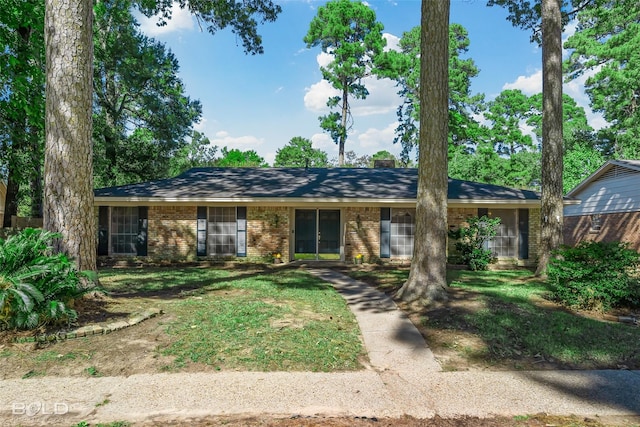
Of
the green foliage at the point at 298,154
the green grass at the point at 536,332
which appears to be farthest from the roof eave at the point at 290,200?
the green foliage at the point at 298,154

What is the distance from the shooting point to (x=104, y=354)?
13.4 feet

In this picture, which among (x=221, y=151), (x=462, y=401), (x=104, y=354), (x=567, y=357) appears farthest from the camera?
(x=221, y=151)

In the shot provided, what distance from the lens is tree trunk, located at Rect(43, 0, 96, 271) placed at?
216 inches

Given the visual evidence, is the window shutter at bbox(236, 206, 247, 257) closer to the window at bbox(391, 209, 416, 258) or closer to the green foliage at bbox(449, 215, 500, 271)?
the window at bbox(391, 209, 416, 258)

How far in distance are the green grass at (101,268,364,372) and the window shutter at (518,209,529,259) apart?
7.90 meters

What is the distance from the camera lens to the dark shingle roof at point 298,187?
12.3 m

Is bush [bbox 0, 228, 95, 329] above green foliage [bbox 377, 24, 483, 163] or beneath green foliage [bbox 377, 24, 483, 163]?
beneath

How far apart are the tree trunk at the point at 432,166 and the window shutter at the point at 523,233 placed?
740 centimetres

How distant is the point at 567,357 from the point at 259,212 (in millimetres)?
9896

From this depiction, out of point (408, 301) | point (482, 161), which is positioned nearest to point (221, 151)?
point (482, 161)

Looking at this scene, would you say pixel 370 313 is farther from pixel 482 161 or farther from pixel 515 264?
pixel 482 161

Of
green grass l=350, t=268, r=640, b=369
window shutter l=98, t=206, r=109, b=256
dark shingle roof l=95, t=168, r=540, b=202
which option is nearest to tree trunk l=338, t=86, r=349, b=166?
dark shingle roof l=95, t=168, r=540, b=202

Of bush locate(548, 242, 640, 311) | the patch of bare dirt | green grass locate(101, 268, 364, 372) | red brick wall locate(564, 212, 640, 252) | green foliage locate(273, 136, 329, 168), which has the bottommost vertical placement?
the patch of bare dirt

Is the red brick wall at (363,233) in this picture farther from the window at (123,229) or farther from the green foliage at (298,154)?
the green foliage at (298,154)
